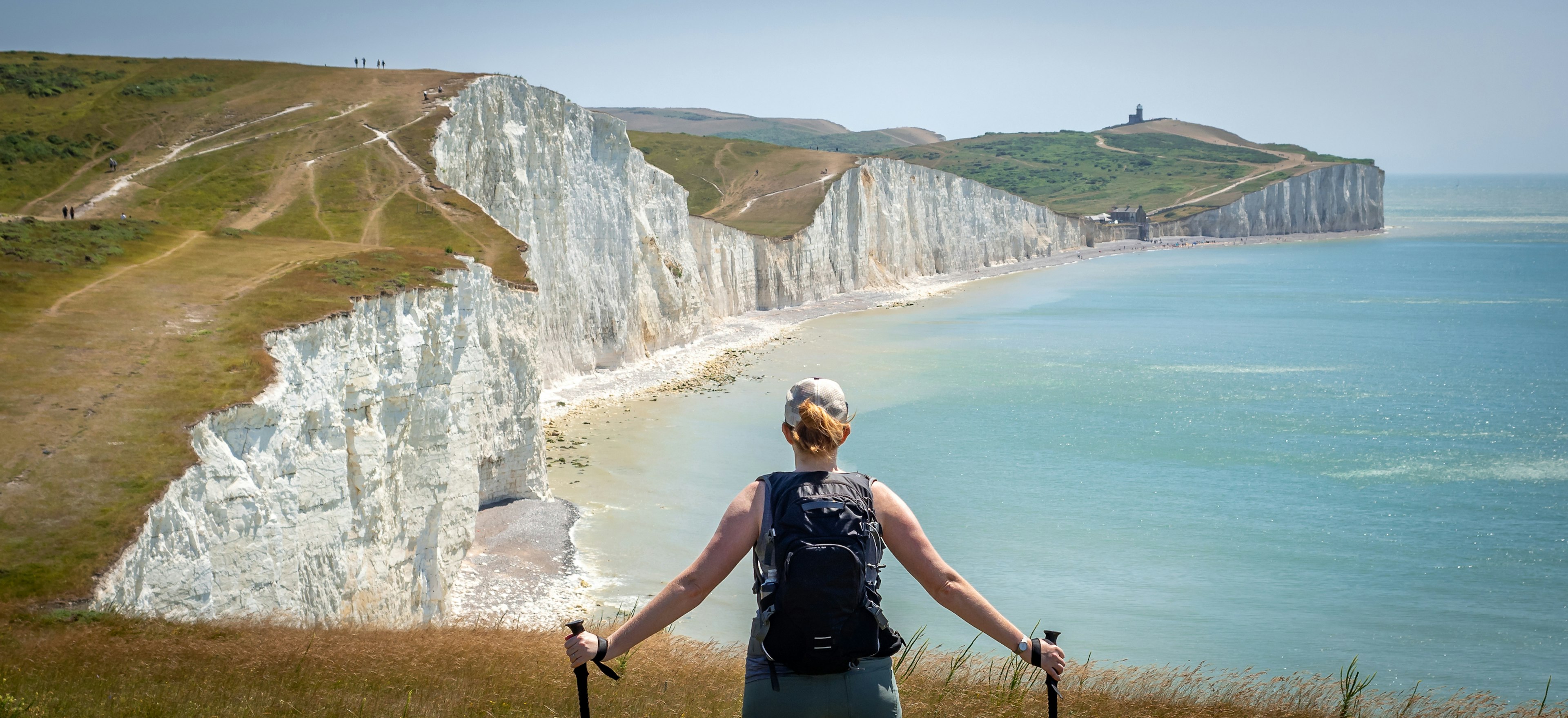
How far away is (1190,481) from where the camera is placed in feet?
113

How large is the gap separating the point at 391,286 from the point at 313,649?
13288 millimetres

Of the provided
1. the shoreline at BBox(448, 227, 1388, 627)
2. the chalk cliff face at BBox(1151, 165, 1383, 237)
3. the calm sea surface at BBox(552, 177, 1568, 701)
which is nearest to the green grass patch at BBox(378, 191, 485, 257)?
the shoreline at BBox(448, 227, 1388, 627)

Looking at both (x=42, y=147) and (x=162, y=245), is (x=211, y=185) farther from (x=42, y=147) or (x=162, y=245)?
(x=162, y=245)

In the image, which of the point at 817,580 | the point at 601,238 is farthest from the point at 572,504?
the point at 817,580

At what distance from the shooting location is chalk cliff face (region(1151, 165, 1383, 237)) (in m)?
160

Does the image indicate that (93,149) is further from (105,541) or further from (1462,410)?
(1462,410)

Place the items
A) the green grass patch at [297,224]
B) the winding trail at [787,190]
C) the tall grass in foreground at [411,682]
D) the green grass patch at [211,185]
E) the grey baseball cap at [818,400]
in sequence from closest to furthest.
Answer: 1. the grey baseball cap at [818,400]
2. the tall grass in foreground at [411,682]
3. the green grass patch at [297,224]
4. the green grass patch at [211,185]
5. the winding trail at [787,190]

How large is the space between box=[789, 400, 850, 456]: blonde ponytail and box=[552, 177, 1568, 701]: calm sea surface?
55.9 ft

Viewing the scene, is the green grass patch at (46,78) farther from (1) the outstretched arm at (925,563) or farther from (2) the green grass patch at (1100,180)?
(2) the green grass patch at (1100,180)

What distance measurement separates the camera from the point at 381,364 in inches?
804

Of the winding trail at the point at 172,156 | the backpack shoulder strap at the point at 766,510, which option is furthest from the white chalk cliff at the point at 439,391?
the backpack shoulder strap at the point at 766,510

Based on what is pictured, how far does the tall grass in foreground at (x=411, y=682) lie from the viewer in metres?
7.60

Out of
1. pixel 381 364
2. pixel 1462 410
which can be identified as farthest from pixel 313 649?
pixel 1462 410

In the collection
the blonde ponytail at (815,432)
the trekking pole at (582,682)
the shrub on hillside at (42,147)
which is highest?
the shrub on hillside at (42,147)
